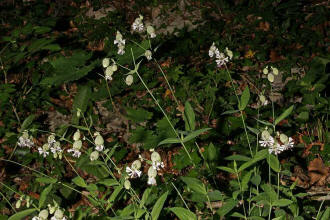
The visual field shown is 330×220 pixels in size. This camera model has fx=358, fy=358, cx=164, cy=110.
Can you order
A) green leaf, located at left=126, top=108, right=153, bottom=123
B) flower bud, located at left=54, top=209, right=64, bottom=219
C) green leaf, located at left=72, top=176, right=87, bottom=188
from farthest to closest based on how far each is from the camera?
Answer: green leaf, located at left=126, top=108, right=153, bottom=123 → green leaf, located at left=72, top=176, right=87, bottom=188 → flower bud, located at left=54, top=209, right=64, bottom=219

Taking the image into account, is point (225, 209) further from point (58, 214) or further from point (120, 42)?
point (120, 42)

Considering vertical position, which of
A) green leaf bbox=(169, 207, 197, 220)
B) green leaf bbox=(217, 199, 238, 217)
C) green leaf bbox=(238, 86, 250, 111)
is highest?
green leaf bbox=(238, 86, 250, 111)

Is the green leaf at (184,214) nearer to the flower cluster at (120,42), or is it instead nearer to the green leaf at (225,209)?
the green leaf at (225,209)

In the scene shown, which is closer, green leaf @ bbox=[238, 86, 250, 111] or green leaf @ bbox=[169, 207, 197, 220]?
green leaf @ bbox=[169, 207, 197, 220]

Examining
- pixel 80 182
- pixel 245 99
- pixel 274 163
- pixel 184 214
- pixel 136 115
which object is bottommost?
pixel 136 115

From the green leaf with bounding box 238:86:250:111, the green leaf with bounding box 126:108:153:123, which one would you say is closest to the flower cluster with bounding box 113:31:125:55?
the green leaf with bounding box 238:86:250:111

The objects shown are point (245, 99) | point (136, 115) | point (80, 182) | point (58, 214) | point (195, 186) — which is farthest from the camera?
point (136, 115)

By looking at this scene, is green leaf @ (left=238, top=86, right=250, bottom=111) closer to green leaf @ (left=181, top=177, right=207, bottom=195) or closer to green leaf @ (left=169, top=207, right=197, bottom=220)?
green leaf @ (left=181, top=177, right=207, bottom=195)

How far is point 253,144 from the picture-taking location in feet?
10.1

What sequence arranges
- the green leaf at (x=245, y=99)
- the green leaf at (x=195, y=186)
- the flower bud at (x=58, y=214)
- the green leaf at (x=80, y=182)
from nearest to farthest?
the flower bud at (x=58, y=214) < the green leaf at (x=195, y=186) < the green leaf at (x=245, y=99) < the green leaf at (x=80, y=182)

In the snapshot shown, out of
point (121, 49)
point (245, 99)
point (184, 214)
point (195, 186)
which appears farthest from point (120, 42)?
point (184, 214)

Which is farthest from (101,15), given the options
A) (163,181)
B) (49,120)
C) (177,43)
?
(163,181)

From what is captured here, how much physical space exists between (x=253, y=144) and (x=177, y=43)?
2.24 meters

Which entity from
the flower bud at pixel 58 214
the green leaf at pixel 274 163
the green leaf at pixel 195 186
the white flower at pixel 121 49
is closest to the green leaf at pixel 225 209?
the green leaf at pixel 195 186
